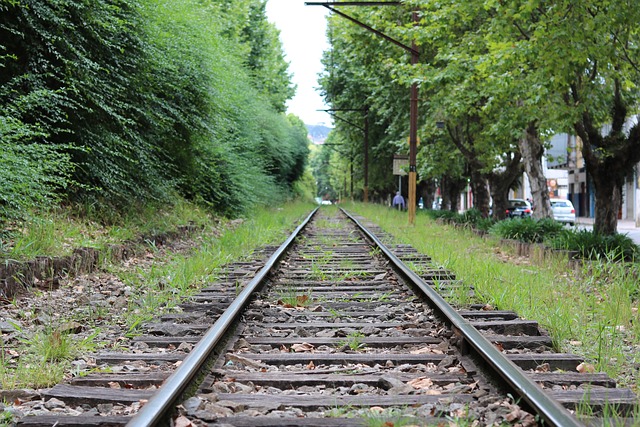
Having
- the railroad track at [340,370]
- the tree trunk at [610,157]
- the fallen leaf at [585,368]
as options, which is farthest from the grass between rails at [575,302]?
the tree trunk at [610,157]

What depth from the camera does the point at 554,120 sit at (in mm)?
12594

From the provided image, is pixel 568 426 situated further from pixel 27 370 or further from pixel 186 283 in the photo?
pixel 186 283

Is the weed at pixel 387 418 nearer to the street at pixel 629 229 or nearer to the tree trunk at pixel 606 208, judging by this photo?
the tree trunk at pixel 606 208

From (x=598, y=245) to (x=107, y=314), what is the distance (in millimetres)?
8194

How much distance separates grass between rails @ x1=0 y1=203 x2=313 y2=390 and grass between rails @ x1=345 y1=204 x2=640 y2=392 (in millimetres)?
3268

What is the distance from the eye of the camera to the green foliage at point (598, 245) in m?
10.7

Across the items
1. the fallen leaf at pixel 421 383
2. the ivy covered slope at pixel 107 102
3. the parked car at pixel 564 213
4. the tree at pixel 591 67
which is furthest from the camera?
the parked car at pixel 564 213

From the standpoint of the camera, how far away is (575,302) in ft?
22.8

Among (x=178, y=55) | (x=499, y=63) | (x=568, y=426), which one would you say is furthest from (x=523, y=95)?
(x=568, y=426)

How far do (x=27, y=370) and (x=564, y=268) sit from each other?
7778 millimetres

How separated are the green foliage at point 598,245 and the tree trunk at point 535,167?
5151 millimetres

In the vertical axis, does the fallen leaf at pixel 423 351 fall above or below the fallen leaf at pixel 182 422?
below

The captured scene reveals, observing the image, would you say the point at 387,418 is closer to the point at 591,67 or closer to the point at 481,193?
the point at 591,67

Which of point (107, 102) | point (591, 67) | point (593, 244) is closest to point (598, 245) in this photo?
point (593, 244)
